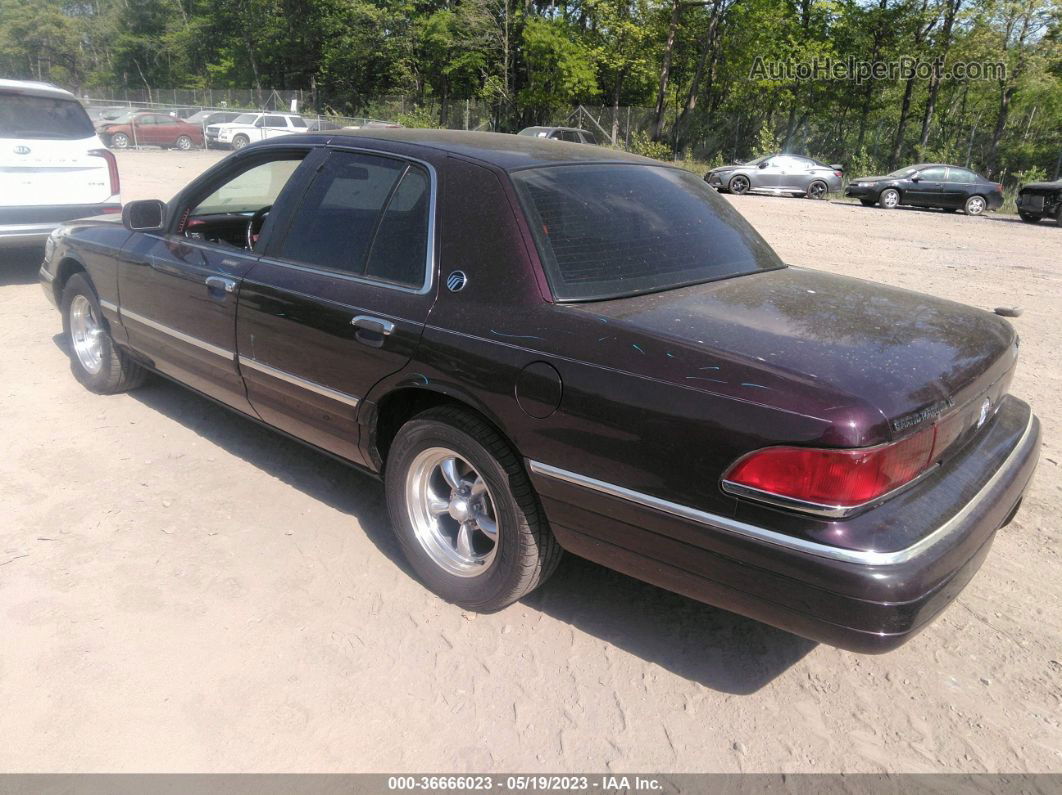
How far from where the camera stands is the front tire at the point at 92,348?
4906 millimetres

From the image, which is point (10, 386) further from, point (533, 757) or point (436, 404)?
point (533, 757)

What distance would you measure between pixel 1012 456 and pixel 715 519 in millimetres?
1305

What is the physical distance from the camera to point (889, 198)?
21.5 m

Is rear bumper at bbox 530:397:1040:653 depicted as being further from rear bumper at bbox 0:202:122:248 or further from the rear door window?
the rear door window

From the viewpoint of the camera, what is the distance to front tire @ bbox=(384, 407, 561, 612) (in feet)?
8.89

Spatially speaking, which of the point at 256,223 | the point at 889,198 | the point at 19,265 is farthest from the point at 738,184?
the point at 256,223

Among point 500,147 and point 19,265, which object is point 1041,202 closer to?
point 500,147

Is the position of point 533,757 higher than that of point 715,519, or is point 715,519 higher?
point 715,519

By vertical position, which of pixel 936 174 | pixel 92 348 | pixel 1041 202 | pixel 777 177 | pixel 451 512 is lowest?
pixel 777 177

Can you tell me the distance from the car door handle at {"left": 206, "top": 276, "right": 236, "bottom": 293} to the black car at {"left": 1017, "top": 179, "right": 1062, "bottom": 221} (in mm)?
19956

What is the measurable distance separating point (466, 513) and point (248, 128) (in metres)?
34.4

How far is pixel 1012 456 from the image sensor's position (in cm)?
275

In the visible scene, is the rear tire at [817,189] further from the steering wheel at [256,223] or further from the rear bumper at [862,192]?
the steering wheel at [256,223]

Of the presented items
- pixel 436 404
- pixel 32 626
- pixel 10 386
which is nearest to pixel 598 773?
pixel 436 404
